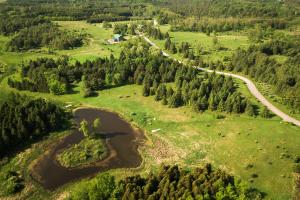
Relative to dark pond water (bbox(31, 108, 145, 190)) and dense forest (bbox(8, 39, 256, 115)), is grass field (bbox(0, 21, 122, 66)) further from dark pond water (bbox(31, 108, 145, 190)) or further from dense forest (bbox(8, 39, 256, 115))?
dark pond water (bbox(31, 108, 145, 190))

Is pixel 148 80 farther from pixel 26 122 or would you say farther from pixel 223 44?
pixel 223 44

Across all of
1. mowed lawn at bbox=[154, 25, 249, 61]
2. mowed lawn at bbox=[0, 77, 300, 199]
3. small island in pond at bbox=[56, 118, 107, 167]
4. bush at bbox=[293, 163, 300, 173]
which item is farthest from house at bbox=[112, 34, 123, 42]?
bush at bbox=[293, 163, 300, 173]

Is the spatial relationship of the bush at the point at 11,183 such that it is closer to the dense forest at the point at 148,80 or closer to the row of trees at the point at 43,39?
the dense forest at the point at 148,80

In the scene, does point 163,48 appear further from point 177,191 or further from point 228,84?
point 177,191

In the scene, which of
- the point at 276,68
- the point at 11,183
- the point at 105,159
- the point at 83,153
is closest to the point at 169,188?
the point at 105,159

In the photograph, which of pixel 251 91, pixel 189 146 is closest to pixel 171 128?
pixel 189 146

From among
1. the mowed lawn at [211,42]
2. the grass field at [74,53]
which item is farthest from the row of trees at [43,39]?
the mowed lawn at [211,42]
